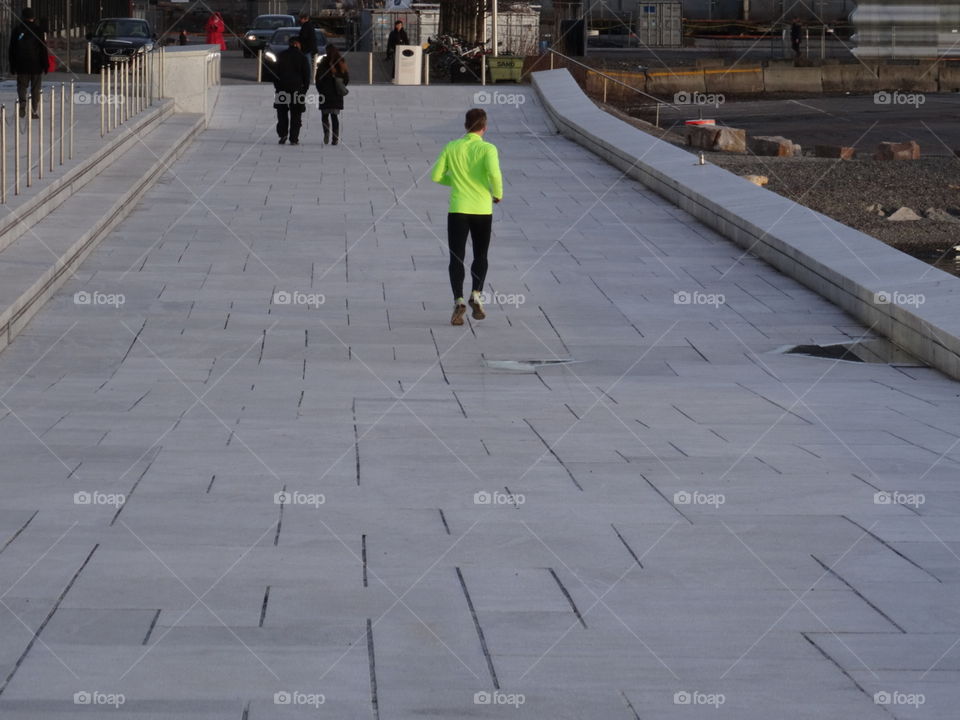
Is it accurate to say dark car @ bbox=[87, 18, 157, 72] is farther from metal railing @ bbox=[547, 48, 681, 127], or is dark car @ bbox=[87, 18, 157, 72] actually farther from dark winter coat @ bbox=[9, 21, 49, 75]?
dark winter coat @ bbox=[9, 21, 49, 75]

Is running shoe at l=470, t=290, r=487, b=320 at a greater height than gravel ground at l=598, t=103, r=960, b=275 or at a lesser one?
greater

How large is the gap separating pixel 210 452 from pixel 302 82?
674 inches

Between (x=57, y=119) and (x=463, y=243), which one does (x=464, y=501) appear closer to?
(x=463, y=243)

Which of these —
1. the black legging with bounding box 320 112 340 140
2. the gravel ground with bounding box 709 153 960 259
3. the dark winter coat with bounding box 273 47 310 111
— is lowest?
the gravel ground with bounding box 709 153 960 259

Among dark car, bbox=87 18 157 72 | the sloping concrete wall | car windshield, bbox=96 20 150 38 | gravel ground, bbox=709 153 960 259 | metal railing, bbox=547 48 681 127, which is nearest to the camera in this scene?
the sloping concrete wall

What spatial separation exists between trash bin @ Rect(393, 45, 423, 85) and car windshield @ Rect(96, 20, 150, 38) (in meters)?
7.00

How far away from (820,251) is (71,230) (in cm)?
665

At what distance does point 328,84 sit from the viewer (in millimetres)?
24703

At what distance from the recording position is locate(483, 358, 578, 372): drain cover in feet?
35.0

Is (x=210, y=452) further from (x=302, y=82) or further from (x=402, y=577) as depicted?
(x=302, y=82)

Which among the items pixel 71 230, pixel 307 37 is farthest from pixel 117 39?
pixel 71 230

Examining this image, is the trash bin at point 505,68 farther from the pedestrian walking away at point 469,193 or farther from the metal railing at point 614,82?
the pedestrian walking away at point 469,193

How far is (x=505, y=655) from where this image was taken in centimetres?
527

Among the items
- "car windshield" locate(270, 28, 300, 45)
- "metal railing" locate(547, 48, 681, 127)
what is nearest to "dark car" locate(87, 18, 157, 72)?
"car windshield" locate(270, 28, 300, 45)
